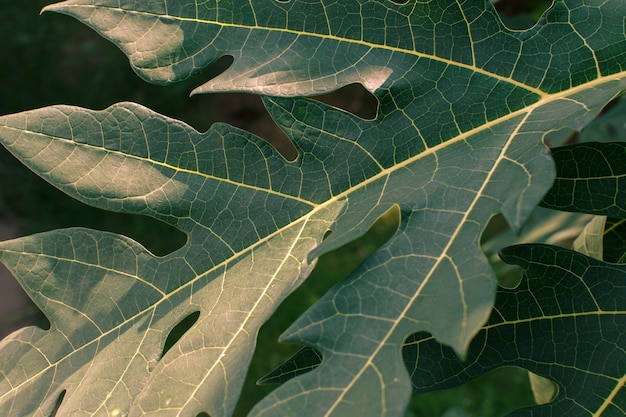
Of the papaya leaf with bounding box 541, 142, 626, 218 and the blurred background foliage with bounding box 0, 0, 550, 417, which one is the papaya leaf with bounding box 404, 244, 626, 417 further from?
the blurred background foliage with bounding box 0, 0, 550, 417

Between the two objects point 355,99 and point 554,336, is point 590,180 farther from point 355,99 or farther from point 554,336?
point 355,99

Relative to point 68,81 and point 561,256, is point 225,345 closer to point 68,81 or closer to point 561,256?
point 561,256

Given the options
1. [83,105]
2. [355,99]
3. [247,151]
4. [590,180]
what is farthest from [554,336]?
[355,99]

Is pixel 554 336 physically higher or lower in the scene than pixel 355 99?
higher

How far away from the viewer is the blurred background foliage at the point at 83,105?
445 cm

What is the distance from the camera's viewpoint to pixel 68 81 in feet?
17.7

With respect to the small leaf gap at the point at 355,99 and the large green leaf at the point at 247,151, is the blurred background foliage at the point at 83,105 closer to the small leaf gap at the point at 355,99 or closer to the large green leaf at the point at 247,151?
the small leaf gap at the point at 355,99

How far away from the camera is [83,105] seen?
17.2 ft

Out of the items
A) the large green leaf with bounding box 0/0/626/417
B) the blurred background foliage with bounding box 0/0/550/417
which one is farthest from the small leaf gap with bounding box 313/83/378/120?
the large green leaf with bounding box 0/0/626/417

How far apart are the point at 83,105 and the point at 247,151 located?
4618 mm

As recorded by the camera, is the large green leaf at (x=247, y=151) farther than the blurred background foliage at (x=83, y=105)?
No

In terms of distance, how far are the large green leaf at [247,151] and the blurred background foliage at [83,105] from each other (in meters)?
3.00

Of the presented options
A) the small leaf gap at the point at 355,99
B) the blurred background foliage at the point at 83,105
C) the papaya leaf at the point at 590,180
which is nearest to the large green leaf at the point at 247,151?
the papaya leaf at the point at 590,180

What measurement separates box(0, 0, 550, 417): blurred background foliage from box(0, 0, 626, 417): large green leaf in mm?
3002
